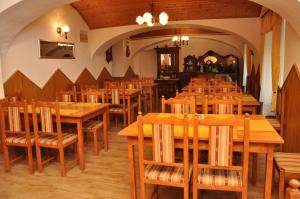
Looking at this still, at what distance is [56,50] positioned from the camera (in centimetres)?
602

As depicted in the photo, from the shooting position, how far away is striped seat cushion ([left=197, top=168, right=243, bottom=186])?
6.97ft

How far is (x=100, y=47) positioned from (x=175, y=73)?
4.72 m

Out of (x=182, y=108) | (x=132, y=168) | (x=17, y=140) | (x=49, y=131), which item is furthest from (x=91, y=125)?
(x=132, y=168)

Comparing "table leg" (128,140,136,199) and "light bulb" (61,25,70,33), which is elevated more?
"light bulb" (61,25,70,33)

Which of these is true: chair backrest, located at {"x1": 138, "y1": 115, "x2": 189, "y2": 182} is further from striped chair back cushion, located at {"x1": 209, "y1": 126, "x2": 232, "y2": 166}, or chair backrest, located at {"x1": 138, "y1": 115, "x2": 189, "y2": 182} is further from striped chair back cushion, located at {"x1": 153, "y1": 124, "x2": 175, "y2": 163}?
striped chair back cushion, located at {"x1": 209, "y1": 126, "x2": 232, "y2": 166}

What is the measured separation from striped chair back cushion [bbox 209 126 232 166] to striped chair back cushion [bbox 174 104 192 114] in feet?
4.10

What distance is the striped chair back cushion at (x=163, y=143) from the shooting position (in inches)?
84.5

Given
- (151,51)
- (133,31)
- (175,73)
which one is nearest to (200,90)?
(133,31)

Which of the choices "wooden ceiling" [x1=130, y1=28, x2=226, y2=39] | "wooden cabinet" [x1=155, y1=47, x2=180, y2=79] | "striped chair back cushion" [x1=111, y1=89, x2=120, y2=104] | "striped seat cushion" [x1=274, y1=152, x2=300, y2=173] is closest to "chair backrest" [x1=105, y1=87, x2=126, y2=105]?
"striped chair back cushion" [x1=111, y1=89, x2=120, y2=104]

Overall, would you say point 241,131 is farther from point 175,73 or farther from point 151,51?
point 151,51

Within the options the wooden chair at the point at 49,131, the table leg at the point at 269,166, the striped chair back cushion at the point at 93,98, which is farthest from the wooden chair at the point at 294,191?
the striped chair back cushion at the point at 93,98

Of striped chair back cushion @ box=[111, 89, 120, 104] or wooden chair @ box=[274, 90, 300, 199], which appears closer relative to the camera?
wooden chair @ box=[274, 90, 300, 199]

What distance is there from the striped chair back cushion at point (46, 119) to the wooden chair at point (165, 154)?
156cm

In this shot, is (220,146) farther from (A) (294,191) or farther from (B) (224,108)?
(B) (224,108)
